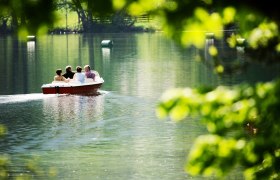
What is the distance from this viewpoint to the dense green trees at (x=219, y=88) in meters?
2.39

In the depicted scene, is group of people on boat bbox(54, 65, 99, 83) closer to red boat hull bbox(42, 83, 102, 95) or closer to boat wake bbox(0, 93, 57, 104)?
red boat hull bbox(42, 83, 102, 95)

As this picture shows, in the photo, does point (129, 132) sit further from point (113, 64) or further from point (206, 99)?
point (113, 64)

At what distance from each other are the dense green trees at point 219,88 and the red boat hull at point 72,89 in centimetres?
2985

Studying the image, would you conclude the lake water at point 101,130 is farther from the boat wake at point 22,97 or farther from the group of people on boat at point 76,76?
the group of people on boat at point 76,76

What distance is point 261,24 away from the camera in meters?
3.13

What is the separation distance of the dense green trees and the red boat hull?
2985 centimetres

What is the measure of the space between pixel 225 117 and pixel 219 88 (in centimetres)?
12

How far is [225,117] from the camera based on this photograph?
3010 mm

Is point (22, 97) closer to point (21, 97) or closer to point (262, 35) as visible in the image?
point (21, 97)

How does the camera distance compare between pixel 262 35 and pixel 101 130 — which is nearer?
pixel 262 35

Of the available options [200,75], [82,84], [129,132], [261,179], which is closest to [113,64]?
[200,75]

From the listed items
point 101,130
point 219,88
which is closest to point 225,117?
point 219,88

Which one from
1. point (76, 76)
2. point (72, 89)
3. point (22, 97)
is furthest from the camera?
point (76, 76)

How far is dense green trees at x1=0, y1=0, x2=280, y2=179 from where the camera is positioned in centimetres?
239
